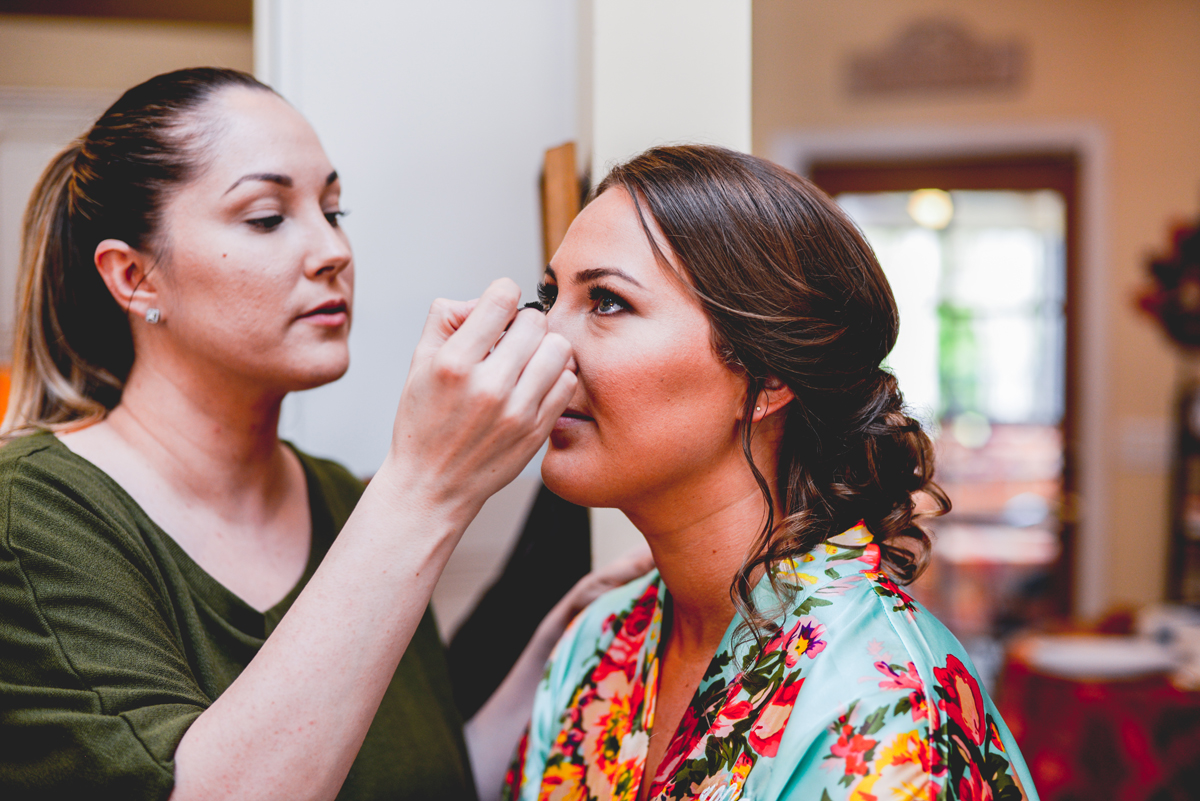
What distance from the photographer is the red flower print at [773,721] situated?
32.0 inches

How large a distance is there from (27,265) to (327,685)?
834 millimetres

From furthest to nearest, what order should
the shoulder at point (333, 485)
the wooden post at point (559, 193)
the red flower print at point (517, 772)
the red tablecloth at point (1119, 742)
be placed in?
1. the red tablecloth at point (1119, 742)
2. the wooden post at point (559, 193)
3. the shoulder at point (333, 485)
4. the red flower print at point (517, 772)

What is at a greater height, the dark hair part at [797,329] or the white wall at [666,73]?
the white wall at [666,73]

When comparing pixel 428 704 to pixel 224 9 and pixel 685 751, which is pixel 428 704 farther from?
pixel 224 9

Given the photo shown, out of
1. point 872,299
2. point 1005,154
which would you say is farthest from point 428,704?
point 1005,154

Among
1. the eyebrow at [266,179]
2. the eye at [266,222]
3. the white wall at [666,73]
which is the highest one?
the white wall at [666,73]

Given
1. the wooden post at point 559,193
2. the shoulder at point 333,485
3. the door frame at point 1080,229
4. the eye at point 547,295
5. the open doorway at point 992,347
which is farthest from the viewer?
the open doorway at point 992,347

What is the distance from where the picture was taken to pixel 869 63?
4.32m

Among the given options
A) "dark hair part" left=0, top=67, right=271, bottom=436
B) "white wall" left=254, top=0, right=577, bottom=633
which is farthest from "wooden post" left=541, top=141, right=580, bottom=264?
"dark hair part" left=0, top=67, right=271, bottom=436

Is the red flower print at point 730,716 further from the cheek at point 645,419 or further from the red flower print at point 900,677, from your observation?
the cheek at point 645,419

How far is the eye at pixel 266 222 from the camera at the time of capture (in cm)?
108

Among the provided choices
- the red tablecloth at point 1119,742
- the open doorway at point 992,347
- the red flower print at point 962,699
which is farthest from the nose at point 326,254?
the open doorway at point 992,347

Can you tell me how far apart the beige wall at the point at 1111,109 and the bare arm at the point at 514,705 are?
11.3 ft

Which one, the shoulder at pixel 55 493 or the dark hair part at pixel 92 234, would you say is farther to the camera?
the dark hair part at pixel 92 234
